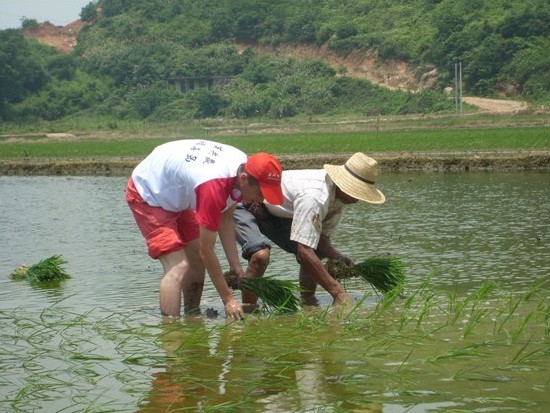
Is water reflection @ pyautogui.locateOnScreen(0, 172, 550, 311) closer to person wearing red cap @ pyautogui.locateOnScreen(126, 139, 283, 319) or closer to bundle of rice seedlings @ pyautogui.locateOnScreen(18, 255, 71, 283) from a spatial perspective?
bundle of rice seedlings @ pyautogui.locateOnScreen(18, 255, 71, 283)

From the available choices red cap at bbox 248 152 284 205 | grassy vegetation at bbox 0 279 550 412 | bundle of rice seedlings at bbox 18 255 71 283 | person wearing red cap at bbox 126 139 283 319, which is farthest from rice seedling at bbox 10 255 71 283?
red cap at bbox 248 152 284 205

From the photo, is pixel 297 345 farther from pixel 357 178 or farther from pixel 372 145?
pixel 372 145

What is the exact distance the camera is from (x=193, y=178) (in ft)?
19.2

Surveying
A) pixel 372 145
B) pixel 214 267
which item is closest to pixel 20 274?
pixel 214 267

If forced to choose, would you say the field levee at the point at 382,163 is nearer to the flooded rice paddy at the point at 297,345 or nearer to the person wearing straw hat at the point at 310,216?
the flooded rice paddy at the point at 297,345

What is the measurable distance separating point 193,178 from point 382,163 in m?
17.0

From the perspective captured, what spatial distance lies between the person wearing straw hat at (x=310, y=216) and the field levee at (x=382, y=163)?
14377 mm

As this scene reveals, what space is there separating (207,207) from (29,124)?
59992mm

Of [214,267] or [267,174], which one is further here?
[214,267]

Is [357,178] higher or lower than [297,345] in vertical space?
higher

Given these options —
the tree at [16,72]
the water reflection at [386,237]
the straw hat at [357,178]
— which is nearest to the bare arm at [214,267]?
the straw hat at [357,178]

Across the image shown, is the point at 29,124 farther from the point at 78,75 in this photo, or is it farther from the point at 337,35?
the point at 337,35

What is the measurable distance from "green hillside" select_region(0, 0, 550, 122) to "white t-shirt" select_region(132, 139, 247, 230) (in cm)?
4691

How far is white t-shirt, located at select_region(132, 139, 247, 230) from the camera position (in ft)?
18.8
